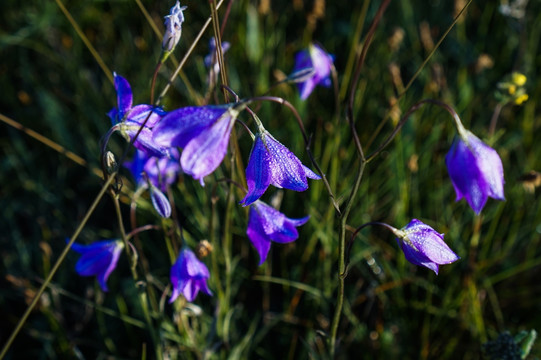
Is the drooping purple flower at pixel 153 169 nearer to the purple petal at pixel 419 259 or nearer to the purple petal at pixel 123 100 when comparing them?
the purple petal at pixel 123 100

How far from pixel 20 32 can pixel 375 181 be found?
1897mm

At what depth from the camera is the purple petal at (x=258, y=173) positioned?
104 centimetres

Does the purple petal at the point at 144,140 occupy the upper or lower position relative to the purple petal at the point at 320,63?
upper

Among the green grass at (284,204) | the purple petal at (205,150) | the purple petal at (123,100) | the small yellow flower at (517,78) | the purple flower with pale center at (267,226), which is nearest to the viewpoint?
the purple petal at (205,150)

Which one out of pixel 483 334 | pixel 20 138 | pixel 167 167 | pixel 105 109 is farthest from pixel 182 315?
pixel 20 138

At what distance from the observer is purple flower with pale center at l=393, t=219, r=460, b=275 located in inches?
43.1

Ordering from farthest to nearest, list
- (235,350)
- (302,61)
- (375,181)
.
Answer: (375,181) < (302,61) < (235,350)

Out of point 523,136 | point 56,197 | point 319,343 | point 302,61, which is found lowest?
point 319,343

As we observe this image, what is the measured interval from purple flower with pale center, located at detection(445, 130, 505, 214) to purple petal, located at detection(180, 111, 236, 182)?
0.47 meters

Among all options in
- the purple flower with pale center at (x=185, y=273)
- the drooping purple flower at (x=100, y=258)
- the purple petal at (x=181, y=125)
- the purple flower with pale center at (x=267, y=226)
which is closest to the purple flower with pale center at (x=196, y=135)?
the purple petal at (x=181, y=125)

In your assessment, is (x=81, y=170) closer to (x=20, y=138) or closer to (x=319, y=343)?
(x=20, y=138)

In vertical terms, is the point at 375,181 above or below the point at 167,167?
below

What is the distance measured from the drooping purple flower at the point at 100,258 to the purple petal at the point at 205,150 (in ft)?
1.96

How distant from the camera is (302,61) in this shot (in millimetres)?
2008
